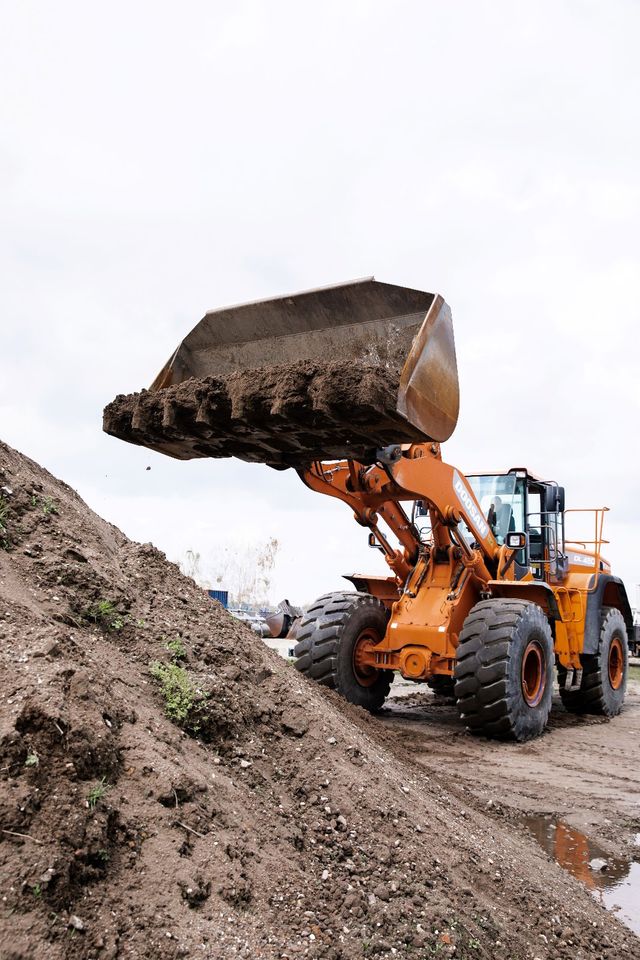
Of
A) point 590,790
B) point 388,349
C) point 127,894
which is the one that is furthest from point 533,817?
point 127,894

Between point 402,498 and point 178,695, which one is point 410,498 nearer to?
point 402,498

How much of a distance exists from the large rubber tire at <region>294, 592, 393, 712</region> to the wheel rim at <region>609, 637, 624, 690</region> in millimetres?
3740

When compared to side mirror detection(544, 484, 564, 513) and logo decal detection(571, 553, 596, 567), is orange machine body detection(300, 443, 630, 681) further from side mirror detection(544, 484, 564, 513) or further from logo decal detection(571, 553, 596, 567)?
logo decal detection(571, 553, 596, 567)

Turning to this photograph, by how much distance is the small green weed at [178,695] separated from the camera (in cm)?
390

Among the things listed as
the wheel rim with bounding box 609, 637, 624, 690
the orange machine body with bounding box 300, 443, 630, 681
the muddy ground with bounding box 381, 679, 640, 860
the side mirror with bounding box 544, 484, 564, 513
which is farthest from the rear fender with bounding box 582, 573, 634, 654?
the side mirror with bounding box 544, 484, 564, 513

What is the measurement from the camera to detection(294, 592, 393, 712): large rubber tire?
9.05 m

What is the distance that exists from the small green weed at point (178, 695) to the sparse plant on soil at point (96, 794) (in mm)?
827

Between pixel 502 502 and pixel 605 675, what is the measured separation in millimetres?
2850

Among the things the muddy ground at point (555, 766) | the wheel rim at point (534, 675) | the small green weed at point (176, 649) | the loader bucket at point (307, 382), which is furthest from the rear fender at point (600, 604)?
the small green weed at point (176, 649)

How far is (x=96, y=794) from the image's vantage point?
2.94m

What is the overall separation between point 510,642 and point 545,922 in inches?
176

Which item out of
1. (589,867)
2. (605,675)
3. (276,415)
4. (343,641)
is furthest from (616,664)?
(276,415)

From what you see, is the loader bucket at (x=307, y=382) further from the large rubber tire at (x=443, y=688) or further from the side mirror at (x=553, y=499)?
the large rubber tire at (x=443, y=688)

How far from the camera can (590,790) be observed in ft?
22.3
